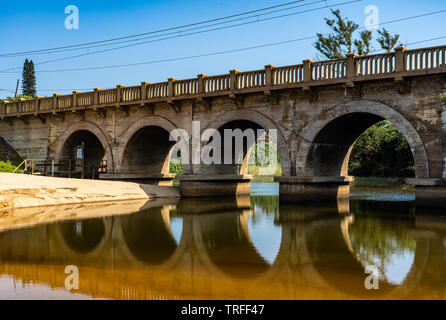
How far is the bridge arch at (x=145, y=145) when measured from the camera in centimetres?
2610

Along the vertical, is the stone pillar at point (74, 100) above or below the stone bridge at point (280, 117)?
above

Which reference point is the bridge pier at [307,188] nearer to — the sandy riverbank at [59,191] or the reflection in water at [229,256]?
the reflection in water at [229,256]

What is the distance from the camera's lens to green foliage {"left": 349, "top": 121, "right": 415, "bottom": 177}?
34.8 m

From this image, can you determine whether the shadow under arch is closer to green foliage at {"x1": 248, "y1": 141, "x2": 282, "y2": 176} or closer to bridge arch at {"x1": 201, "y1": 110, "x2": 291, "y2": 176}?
bridge arch at {"x1": 201, "y1": 110, "x2": 291, "y2": 176}

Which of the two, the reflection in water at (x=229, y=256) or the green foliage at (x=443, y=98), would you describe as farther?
the green foliage at (x=443, y=98)

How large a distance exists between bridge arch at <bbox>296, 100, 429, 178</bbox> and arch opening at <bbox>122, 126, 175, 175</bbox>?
33.6 feet

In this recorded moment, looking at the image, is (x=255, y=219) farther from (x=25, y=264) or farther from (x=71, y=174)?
(x=71, y=174)

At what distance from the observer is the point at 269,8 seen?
2064cm

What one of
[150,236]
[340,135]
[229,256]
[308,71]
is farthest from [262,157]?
[229,256]

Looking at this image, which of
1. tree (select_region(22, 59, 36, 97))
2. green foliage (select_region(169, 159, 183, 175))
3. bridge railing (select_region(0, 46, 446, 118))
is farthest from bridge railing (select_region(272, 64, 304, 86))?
tree (select_region(22, 59, 36, 97))

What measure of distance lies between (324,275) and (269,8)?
50.6ft

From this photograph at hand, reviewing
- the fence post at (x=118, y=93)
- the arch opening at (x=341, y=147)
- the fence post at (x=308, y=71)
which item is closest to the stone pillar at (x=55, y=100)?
the fence post at (x=118, y=93)

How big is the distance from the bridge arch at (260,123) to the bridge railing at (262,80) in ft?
3.93
